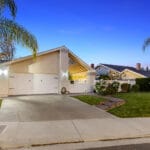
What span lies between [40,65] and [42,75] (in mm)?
1072

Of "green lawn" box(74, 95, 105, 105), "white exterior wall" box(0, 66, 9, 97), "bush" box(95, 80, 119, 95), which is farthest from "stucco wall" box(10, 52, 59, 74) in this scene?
"green lawn" box(74, 95, 105, 105)

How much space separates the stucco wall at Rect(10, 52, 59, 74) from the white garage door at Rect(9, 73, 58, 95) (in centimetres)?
51

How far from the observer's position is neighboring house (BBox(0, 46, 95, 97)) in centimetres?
2159

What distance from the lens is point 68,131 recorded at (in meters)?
8.23

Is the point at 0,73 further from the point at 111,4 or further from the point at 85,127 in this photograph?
the point at 85,127

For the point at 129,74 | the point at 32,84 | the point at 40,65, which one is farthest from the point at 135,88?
the point at 129,74

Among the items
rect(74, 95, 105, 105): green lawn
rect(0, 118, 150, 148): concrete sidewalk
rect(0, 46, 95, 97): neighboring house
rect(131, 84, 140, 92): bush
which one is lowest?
rect(0, 118, 150, 148): concrete sidewalk

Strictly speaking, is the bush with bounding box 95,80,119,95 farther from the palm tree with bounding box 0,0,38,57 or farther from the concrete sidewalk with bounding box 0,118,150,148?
the palm tree with bounding box 0,0,38,57

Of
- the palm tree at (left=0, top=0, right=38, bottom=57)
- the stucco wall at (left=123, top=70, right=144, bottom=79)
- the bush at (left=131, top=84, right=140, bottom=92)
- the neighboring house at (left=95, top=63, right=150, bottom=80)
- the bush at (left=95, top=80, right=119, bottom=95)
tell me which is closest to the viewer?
the palm tree at (left=0, top=0, right=38, bottom=57)

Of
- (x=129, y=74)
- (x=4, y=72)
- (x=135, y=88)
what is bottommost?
(x=135, y=88)

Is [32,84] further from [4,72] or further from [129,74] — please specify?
[129,74]

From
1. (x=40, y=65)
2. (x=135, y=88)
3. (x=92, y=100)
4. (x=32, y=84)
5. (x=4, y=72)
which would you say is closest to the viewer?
(x=92, y=100)

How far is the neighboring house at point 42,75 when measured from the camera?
21594mm

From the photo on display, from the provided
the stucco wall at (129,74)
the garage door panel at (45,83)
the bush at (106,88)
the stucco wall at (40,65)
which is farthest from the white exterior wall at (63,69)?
the stucco wall at (129,74)
